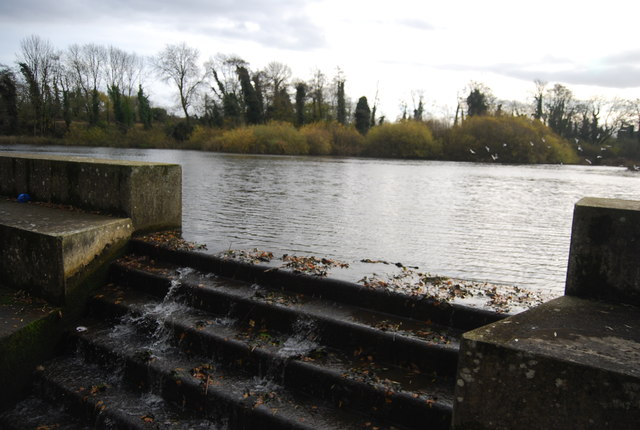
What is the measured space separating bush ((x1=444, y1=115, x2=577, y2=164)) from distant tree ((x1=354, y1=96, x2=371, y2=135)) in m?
14.0

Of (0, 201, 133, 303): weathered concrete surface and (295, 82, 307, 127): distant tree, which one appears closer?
(0, 201, 133, 303): weathered concrete surface

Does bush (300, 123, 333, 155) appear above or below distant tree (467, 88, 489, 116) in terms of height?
below

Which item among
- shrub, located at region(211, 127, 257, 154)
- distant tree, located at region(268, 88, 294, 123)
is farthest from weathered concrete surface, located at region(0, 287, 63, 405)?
distant tree, located at region(268, 88, 294, 123)

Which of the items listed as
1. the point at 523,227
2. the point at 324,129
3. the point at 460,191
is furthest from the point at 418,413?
the point at 324,129

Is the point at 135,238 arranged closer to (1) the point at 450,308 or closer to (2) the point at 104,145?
(1) the point at 450,308

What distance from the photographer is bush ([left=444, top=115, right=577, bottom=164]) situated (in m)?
59.6

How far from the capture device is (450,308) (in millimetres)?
4047

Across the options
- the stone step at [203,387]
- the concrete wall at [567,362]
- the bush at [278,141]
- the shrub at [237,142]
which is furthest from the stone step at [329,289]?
the shrub at [237,142]

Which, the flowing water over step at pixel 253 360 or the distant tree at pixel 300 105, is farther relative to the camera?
the distant tree at pixel 300 105

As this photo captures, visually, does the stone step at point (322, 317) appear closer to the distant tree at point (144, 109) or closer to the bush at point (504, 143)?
the bush at point (504, 143)

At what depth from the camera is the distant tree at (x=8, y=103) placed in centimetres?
4648

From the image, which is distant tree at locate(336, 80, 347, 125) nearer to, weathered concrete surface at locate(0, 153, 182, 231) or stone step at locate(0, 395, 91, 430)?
weathered concrete surface at locate(0, 153, 182, 231)

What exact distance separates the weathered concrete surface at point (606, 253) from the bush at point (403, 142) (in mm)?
57970

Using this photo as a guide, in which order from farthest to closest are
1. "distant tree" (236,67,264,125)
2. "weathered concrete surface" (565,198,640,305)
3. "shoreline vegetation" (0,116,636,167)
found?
"distant tree" (236,67,264,125) → "shoreline vegetation" (0,116,636,167) → "weathered concrete surface" (565,198,640,305)
